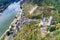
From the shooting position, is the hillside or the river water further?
the river water

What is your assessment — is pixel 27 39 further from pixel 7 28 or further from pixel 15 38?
pixel 7 28

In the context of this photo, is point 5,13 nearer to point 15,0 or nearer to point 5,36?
point 15,0

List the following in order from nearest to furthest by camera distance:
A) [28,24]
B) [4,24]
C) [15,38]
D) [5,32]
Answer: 1. [15,38]
2. [28,24]
3. [5,32]
4. [4,24]

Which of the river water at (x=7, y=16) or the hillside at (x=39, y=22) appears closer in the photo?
the hillside at (x=39, y=22)

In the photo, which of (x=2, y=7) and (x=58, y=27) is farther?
(x=2, y=7)

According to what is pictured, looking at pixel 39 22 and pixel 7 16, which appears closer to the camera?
pixel 39 22

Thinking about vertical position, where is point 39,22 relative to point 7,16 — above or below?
below

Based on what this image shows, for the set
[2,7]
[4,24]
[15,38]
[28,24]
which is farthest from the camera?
[2,7]

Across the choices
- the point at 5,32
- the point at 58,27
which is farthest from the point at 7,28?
the point at 58,27
